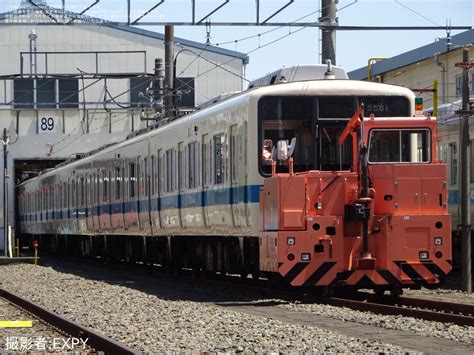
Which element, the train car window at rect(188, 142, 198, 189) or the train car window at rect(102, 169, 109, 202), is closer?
the train car window at rect(188, 142, 198, 189)

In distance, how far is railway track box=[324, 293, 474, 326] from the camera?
43.4 ft

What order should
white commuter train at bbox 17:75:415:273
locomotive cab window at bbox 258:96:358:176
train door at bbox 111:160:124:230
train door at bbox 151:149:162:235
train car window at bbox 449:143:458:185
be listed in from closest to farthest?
locomotive cab window at bbox 258:96:358:176, white commuter train at bbox 17:75:415:273, train car window at bbox 449:143:458:185, train door at bbox 151:149:162:235, train door at bbox 111:160:124:230

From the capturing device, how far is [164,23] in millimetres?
24672

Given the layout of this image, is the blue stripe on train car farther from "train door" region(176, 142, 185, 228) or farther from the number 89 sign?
the number 89 sign

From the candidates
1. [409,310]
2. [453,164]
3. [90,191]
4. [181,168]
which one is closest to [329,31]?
[453,164]

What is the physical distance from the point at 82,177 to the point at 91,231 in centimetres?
257

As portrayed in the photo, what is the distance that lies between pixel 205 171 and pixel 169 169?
353 cm

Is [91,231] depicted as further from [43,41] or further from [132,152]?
[43,41]

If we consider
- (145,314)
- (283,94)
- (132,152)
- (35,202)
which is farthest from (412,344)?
(35,202)

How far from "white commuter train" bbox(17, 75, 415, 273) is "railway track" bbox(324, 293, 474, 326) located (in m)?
2.06

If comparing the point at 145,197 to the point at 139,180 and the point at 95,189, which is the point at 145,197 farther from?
the point at 95,189

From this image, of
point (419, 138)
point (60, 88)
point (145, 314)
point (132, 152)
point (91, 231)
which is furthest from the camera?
point (60, 88)

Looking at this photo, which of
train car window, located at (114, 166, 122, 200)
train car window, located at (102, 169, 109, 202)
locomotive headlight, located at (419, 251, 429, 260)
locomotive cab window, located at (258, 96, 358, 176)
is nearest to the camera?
locomotive headlight, located at (419, 251, 429, 260)

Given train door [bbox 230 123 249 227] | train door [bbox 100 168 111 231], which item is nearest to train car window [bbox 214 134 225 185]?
train door [bbox 230 123 249 227]
